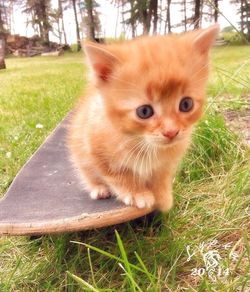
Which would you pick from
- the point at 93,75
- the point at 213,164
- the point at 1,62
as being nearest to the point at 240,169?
the point at 213,164

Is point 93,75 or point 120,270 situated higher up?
point 93,75

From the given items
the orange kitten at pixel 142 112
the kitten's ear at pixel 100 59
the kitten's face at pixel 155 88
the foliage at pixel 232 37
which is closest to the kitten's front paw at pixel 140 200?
the orange kitten at pixel 142 112

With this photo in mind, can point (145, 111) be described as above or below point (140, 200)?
above

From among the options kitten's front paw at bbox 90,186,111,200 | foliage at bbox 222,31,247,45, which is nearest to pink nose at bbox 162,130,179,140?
kitten's front paw at bbox 90,186,111,200

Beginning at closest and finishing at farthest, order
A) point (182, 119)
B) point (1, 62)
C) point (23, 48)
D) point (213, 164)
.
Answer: point (182, 119)
point (213, 164)
point (1, 62)
point (23, 48)

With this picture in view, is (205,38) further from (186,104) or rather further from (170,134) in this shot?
(170,134)

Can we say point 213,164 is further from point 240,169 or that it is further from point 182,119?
point 182,119

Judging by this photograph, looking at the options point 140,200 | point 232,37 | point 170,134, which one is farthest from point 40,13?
point 170,134
